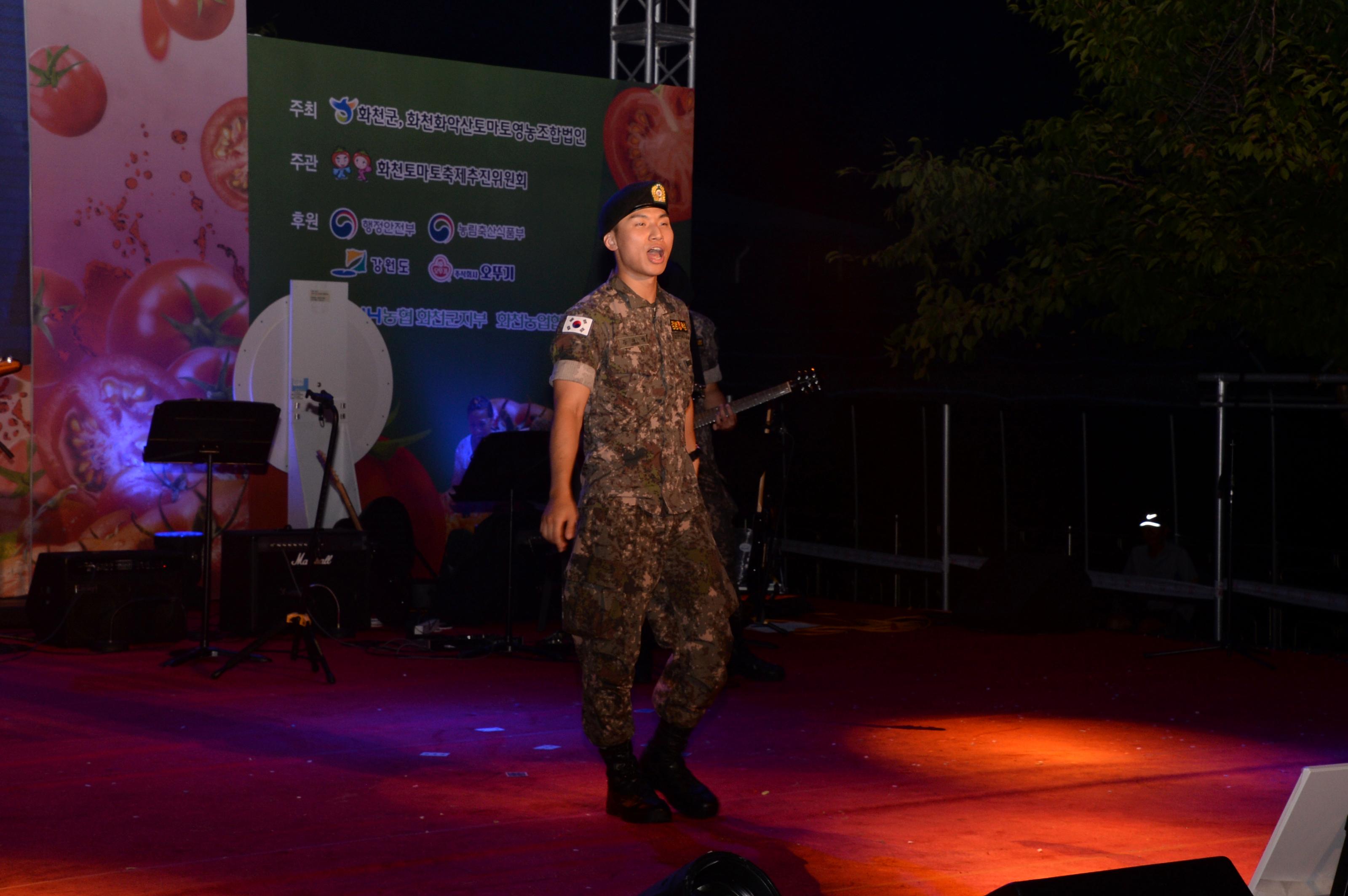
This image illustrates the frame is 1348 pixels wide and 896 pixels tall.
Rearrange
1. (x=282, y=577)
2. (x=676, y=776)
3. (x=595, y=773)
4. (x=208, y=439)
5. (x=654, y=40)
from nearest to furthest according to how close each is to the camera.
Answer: (x=676, y=776), (x=595, y=773), (x=208, y=439), (x=282, y=577), (x=654, y=40)

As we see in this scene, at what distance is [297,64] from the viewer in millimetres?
9453

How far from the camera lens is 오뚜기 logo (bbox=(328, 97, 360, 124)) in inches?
375

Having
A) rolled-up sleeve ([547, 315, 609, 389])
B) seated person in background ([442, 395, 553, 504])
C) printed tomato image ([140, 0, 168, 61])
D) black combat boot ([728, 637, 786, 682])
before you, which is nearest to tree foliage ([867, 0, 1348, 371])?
seated person in background ([442, 395, 553, 504])

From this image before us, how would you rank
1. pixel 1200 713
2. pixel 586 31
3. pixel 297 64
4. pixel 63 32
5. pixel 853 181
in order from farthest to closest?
pixel 853 181, pixel 586 31, pixel 297 64, pixel 63 32, pixel 1200 713

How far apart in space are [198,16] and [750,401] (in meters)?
5.38

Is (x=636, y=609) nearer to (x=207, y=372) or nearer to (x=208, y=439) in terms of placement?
(x=208, y=439)

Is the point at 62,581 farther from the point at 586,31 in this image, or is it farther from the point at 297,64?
the point at 586,31

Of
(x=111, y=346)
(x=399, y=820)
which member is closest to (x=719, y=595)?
(x=399, y=820)

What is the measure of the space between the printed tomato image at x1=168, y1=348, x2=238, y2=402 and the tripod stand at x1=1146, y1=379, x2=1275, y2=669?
5859 millimetres

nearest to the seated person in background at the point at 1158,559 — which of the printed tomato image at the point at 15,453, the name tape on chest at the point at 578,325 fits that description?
the name tape on chest at the point at 578,325

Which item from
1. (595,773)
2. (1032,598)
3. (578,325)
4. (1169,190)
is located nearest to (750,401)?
(595,773)

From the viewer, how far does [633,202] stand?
13.5 ft

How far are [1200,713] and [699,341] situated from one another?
8.48 feet

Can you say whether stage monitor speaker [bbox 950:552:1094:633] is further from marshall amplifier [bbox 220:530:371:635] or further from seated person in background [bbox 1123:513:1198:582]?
marshall amplifier [bbox 220:530:371:635]
